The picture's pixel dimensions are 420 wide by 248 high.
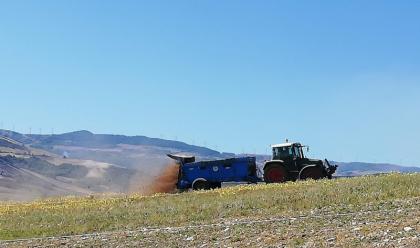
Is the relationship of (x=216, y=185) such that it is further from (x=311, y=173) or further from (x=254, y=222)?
(x=254, y=222)

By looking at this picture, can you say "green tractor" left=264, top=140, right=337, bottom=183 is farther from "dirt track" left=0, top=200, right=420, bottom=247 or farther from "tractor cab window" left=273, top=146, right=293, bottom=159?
"dirt track" left=0, top=200, right=420, bottom=247

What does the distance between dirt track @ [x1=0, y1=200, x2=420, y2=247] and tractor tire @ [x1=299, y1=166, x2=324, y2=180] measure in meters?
21.3

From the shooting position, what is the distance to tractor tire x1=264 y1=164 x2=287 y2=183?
43.4 meters

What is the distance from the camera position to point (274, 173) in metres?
43.6

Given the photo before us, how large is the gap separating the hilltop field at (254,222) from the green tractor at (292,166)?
13.1 meters

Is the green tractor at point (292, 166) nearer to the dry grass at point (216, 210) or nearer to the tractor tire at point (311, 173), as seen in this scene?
the tractor tire at point (311, 173)

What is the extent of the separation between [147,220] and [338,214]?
7.86 meters

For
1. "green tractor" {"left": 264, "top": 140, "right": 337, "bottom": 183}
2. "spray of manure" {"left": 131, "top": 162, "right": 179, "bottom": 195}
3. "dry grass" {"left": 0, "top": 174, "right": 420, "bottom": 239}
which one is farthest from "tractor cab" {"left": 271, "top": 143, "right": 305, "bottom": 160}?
"dry grass" {"left": 0, "top": 174, "right": 420, "bottom": 239}

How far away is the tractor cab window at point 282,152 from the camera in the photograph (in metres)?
44.5

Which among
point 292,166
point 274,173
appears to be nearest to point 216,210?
point 274,173

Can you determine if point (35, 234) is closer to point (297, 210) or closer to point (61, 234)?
point (61, 234)

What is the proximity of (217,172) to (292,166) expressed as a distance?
534 centimetres

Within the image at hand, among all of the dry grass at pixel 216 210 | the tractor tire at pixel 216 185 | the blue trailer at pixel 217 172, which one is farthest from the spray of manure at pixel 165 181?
the dry grass at pixel 216 210

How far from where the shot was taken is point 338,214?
20.0m
